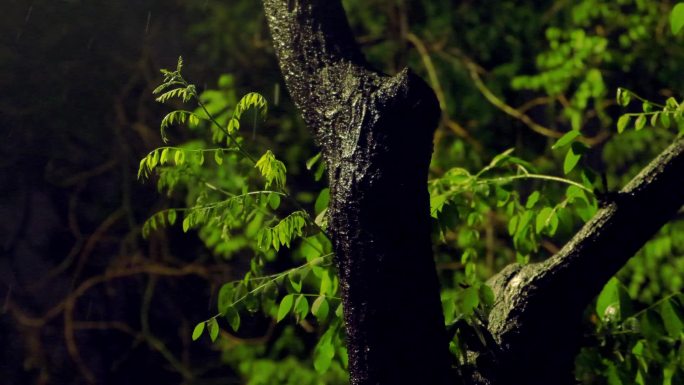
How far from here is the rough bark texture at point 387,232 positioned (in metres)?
1.62

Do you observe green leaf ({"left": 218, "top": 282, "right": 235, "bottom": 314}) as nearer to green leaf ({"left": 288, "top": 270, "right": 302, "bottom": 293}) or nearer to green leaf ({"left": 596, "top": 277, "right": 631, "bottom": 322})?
green leaf ({"left": 288, "top": 270, "right": 302, "bottom": 293})

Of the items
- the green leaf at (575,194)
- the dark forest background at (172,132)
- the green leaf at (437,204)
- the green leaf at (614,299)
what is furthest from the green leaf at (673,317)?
the dark forest background at (172,132)

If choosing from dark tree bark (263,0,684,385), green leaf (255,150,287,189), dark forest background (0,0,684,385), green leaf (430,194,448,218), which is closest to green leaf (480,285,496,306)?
dark tree bark (263,0,684,385)

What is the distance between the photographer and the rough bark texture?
63.7 inches

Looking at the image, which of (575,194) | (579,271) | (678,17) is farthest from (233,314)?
(678,17)

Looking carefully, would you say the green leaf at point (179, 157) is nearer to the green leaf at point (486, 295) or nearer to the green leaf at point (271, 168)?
the green leaf at point (271, 168)

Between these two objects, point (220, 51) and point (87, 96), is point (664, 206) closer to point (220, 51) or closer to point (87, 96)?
point (220, 51)

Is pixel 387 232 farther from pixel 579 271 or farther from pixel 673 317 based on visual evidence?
pixel 673 317

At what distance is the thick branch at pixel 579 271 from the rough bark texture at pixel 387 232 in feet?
0.71

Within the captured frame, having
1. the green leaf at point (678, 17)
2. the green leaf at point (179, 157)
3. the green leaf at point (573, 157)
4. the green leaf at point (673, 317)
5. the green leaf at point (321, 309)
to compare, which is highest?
the green leaf at point (678, 17)

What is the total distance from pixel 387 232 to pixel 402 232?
0.09ft

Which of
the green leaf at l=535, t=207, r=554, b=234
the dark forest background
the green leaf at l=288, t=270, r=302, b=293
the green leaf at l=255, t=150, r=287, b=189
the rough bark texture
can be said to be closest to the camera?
the rough bark texture

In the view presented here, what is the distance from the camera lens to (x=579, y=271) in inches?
70.7

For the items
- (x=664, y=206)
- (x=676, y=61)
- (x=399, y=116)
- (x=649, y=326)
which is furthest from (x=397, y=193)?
(x=676, y=61)
